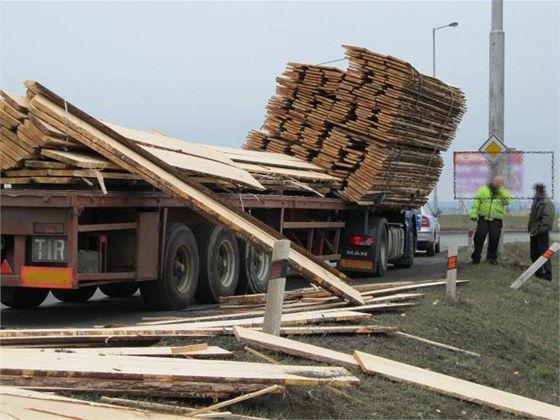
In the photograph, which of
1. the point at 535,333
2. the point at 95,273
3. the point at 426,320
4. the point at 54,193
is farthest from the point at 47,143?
the point at 535,333

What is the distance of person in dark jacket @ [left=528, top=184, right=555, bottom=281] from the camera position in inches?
695

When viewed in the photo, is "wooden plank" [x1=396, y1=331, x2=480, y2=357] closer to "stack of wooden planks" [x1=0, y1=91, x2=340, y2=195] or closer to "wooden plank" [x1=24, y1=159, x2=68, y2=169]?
"stack of wooden planks" [x1=0, y1=91, x2=340, y2=195]

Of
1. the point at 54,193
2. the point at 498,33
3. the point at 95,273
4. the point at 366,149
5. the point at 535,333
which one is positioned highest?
the point at 498,33

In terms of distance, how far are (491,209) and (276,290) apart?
36.2ft

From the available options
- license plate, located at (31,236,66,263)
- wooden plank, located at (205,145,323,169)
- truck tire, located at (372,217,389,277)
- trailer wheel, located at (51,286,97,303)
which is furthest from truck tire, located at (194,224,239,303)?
truck tire, located at (372,217,389,277)

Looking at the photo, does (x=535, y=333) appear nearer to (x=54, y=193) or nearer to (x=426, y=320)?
(x=426, y=320)

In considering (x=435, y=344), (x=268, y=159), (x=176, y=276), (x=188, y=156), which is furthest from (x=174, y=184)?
(x=268, y=159)

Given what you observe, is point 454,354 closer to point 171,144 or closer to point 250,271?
point 250,271

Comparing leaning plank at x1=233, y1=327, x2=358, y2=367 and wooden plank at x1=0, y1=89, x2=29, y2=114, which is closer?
leaning plank at x1=233, y1=327, x2=358, y2=367

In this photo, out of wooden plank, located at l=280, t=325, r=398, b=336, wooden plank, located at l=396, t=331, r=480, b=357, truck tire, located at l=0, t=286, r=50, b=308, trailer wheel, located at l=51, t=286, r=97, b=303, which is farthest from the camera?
trailer wheel, located at l=51, t=286, r=97, b=303

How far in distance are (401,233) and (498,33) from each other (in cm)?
493

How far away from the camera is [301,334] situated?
26.5ft

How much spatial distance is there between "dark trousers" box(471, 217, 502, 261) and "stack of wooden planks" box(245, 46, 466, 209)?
175cm

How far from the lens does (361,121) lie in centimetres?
1562
